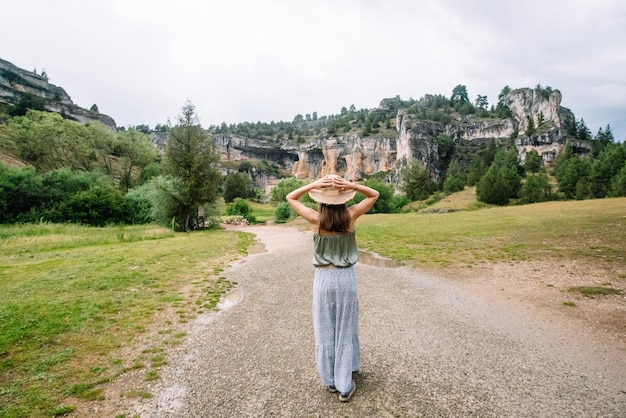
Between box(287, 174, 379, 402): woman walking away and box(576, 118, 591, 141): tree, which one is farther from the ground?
box(576, 118, 591, 141): tree

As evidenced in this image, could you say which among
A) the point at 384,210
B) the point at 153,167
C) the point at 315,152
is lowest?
the point at 384,210

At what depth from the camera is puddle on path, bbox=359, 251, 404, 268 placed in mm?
13516

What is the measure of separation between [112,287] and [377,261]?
35.5 ft

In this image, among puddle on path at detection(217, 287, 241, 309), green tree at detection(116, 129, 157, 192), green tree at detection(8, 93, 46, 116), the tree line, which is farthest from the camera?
green tree at detection(8, 93, 46, 116)

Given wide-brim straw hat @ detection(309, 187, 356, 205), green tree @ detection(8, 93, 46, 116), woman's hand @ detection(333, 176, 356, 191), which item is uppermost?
green tree @ detection(8, 93, 46, 116)

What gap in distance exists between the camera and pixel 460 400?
13.1 ft

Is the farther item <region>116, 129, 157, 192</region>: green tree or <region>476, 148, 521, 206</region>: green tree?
<region>476, 148, 521, 206</region>: green tree

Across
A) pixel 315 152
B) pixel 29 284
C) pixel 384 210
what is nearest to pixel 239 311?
pixel 29 284

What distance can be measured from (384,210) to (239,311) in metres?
58.1

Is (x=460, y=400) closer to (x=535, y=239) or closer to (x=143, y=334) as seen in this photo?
(x=143, y=334)

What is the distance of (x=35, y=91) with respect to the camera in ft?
317

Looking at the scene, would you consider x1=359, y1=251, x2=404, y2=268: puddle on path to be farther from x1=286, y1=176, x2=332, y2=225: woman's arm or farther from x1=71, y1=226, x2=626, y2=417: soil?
x1=286, y1=176, x2=332, y2=225: woman's arm

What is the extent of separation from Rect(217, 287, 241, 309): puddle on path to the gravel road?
0.10 m

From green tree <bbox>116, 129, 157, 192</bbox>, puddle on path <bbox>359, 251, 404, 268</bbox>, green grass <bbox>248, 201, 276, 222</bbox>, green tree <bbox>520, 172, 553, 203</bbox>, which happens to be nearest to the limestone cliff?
green tree <bbox>520, 172, 553, 203</bbox>
